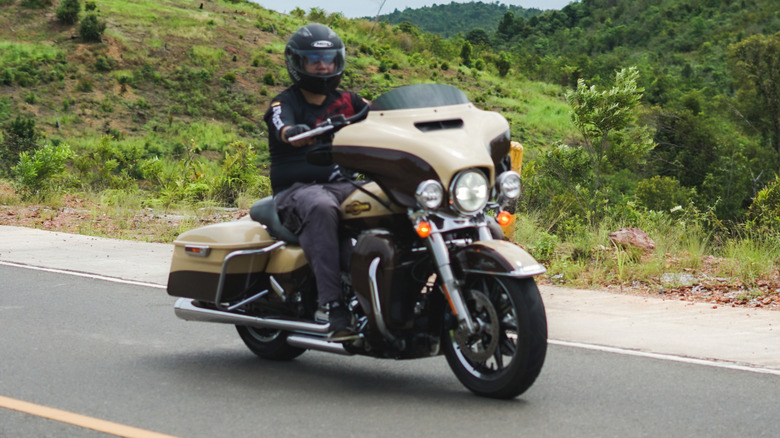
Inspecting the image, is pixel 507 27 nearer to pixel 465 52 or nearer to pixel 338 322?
pixel 465 52

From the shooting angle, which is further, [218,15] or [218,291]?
[218,15]

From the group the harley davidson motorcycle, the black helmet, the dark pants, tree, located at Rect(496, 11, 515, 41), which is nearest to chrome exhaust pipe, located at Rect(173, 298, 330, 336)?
the harley davidson motorcycle

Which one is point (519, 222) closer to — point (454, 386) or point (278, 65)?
point (454, 386)

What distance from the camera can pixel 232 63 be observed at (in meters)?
71.2

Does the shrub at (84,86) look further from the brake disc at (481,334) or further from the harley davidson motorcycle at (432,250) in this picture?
the brake disc at (481,334)

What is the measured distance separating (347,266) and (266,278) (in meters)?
0.84

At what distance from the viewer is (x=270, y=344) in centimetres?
684

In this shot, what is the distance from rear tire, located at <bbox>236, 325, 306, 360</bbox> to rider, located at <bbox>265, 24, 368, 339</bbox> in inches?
38.0

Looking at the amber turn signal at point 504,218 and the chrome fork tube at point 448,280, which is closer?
the chrome fork tube at point 448,280

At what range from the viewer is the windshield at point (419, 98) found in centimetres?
563

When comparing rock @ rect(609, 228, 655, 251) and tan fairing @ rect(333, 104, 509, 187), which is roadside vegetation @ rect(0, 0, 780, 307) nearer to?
rock @ rect(609, 228, 655, 251)

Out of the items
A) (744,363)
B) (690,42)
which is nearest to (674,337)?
(744,363)

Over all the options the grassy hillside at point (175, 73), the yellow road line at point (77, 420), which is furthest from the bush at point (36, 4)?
the yellow road line at point (77, 420)

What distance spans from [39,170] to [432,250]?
1650cm
